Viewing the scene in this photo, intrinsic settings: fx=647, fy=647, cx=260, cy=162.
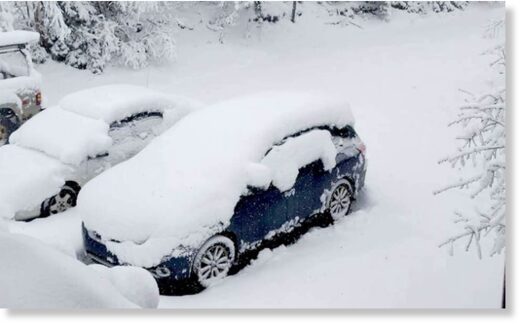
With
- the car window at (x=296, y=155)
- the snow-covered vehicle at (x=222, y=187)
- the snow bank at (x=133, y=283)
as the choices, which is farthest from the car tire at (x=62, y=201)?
the snow bank at (x=133, y=283)

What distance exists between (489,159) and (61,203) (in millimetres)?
2865

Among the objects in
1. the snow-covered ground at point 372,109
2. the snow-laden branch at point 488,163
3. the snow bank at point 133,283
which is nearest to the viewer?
the snow bank at point 133,283

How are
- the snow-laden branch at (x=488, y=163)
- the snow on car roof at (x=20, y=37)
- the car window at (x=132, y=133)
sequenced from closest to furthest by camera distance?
the snow-laden branch at (x=488, y=163), the snow on car roof at (x=20, y=37), the car window at (x=132, y=133)

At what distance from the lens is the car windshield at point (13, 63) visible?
15.5ft

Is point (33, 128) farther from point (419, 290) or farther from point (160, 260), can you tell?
point (419, 290)

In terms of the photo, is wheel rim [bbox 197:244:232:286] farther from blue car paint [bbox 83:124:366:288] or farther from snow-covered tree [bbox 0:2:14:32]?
snow-covered tree [bbox 0:2:14:32]

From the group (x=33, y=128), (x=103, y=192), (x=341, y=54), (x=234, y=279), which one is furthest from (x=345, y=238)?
(x=33, y=128)

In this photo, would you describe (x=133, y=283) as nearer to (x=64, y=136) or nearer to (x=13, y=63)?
(x=64, y=136)

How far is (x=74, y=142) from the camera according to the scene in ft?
15.8

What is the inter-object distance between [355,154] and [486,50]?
1256 mm

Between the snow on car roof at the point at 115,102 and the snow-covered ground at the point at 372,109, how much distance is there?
10 centimetres

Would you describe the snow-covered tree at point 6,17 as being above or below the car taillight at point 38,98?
above

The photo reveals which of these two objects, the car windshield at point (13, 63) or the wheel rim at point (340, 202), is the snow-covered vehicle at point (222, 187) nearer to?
the wheel rim at point (340, 202)

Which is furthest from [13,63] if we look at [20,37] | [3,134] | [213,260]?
[213,260]
